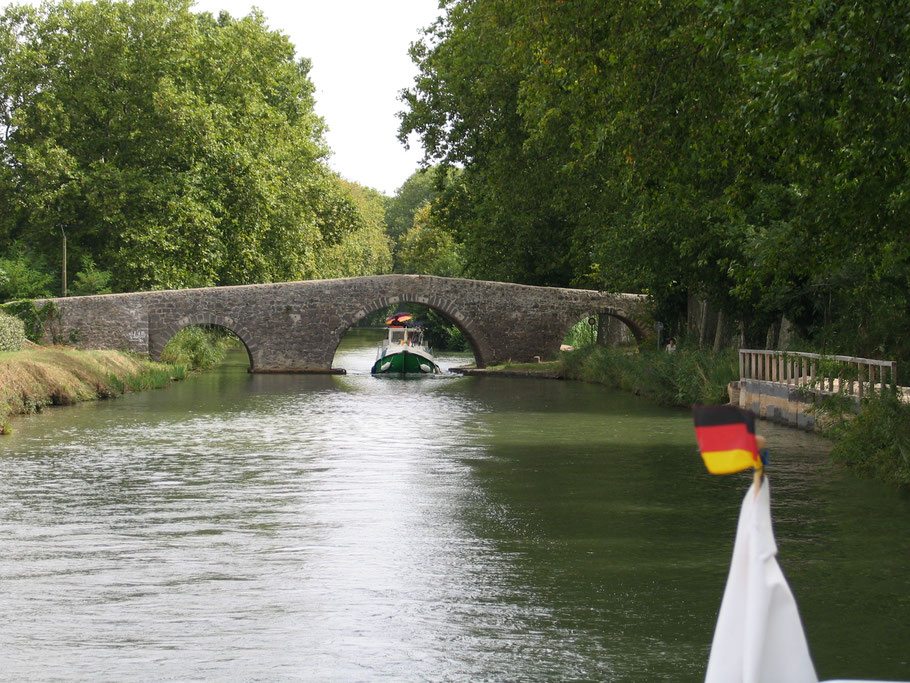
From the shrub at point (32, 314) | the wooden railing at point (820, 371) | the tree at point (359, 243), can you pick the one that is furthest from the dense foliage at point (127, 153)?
the wooden railing at point (820, 371)

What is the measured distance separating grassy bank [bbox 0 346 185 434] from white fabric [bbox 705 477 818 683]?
1528 cm

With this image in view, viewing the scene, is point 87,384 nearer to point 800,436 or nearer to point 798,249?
point 800,436

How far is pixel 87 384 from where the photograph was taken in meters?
23.6

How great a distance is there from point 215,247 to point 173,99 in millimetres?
4492

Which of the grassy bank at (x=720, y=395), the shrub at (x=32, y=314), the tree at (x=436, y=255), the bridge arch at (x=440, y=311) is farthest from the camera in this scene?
the tree at (x=436, y=255)

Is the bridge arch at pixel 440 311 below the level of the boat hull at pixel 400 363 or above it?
above

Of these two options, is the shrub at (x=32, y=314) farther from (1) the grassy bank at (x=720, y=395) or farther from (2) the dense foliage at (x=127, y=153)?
(1) the grassy bank at (x=720, y=395)

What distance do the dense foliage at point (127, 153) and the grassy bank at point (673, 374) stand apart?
12.8 meters

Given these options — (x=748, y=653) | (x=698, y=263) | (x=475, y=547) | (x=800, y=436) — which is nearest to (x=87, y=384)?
(x=698, y=263)

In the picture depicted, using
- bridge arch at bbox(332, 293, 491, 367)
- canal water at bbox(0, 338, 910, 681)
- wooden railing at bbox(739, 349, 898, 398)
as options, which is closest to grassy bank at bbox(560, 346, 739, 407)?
wooden railing at bbox(739, 349, 898, 398)

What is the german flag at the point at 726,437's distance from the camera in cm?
367

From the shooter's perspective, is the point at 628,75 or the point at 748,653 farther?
the point at 628,75

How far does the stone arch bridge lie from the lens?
112 feet

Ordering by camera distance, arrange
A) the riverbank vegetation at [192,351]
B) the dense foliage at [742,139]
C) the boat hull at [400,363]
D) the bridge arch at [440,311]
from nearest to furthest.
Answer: the dense foliage at [742,139]
the riverbank vegetation at [192,351]
the boat hull at [400,363]
the bridge arch at [440,311]
